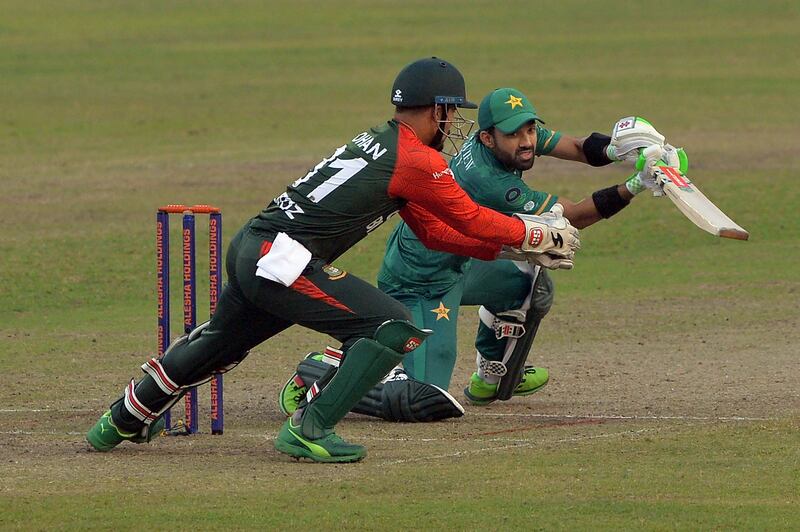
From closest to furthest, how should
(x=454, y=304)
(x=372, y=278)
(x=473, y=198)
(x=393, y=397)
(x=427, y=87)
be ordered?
(x=427, y=87) < (x=393, y=397) < (x=473, y=198) < (x=454, y=304) < (x=372, y=278)

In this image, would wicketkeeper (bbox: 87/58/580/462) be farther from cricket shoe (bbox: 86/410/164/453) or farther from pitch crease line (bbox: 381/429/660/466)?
cricket shoe (bbox: 86/410/164/453)

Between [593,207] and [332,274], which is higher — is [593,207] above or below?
above

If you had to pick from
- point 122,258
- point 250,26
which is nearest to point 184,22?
point 250,26

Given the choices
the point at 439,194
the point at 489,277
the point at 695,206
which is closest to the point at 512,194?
the point at 489,277

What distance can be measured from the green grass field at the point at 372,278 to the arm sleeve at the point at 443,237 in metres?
0.88

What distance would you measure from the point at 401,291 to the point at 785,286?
5457 millimetres

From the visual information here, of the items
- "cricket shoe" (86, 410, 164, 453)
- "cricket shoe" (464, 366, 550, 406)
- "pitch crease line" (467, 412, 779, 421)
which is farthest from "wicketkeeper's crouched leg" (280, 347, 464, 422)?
"cricket shoe" (86, 410, 164, 453)

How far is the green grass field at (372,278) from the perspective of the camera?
6.23 metres

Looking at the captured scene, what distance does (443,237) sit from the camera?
24.1ft

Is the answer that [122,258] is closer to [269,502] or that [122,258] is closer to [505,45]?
[269,502]

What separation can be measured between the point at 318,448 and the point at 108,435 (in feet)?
3.49

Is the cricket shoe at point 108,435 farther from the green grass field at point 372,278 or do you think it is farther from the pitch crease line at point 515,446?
the pitch crease line at point 515,446

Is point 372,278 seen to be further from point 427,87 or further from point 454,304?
point 427,87

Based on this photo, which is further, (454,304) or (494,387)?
(494,387)
